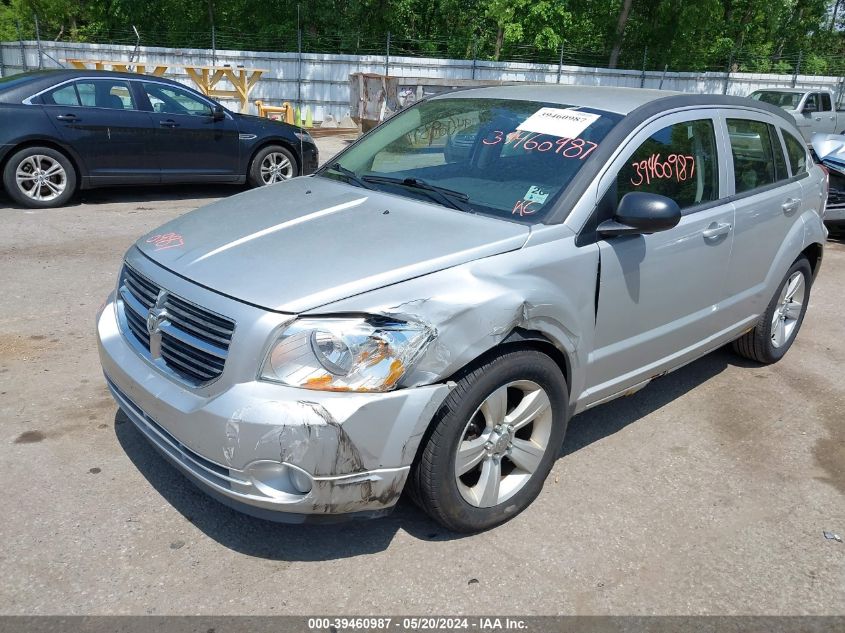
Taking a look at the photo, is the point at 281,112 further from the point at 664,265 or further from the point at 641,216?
the point at 641,216

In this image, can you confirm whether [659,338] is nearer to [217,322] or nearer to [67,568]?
[217,322]

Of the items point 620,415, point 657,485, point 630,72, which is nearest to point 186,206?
point 620,415

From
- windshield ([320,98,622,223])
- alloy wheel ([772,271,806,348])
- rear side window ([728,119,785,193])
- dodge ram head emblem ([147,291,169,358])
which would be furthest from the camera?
alloy wheel ([772,271,806,348])

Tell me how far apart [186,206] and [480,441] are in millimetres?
7639

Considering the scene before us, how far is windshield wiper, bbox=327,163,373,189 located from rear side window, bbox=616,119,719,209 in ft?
4.25

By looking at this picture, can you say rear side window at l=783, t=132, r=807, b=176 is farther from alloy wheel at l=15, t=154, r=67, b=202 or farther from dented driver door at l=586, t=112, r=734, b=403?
Answer: alloy wheel at l=15, t=154, r=67, b=202

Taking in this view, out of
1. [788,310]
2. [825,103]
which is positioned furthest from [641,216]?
[825,103]

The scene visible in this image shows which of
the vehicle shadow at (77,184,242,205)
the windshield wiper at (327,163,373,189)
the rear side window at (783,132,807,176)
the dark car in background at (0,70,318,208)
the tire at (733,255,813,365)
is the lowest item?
the vehicle shadow at (77,184,242,205)

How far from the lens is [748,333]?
16.3ft

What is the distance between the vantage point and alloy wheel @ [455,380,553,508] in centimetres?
300

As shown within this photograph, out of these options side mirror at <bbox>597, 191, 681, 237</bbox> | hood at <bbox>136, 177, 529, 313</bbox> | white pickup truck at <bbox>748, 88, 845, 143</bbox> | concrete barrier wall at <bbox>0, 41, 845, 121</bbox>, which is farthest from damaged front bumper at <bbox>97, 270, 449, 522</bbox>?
concrete barrier wall at <bbox>0, 41, 845, 121</bbox>

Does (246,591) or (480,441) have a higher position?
(480,441)

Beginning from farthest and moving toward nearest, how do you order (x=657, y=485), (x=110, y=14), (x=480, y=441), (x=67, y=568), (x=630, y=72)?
(x=110, y=14)
(x=630, y=72)
(x=657, y=485)
(x=480, y=441)
(x=67, y=568)

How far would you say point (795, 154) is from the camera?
198 inches
